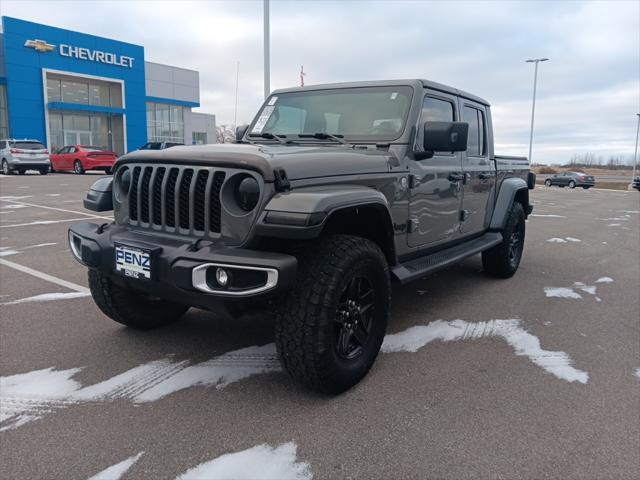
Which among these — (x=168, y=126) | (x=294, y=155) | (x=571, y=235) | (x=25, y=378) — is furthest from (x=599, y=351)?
(x=168, y=126)

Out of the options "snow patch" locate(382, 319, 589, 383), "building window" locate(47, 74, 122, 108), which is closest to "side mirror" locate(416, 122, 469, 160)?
"snow patch" locate(382, 319, 589, 383)

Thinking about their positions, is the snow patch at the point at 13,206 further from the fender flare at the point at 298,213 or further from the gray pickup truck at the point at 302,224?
the fender flare at the point at 298,213

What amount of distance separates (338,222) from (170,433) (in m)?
1.44

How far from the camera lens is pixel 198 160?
9.32 feet

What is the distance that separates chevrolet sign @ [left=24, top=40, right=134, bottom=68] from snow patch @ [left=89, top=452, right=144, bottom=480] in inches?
1321

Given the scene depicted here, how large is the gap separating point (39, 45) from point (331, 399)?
33565mm

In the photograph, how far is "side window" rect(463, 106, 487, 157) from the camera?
5.02 meters

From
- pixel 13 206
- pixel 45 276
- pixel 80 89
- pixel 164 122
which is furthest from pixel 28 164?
pixel 45 276

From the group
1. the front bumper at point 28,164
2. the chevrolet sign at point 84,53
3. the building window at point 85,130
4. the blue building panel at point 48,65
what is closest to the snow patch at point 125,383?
the front bumper at point 28,164

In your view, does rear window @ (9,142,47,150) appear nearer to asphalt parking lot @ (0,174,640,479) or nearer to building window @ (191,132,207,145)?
asphalt parking lot @ (0,174,640,479)

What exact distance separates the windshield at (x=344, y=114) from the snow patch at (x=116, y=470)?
101 inches

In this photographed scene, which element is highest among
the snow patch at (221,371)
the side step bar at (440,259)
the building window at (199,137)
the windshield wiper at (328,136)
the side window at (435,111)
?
the building window at (199,137)

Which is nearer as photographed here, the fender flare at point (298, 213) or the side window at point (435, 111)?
the fender flare at point (298, 213)

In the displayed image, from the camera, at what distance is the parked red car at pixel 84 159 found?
22906 millimetres
